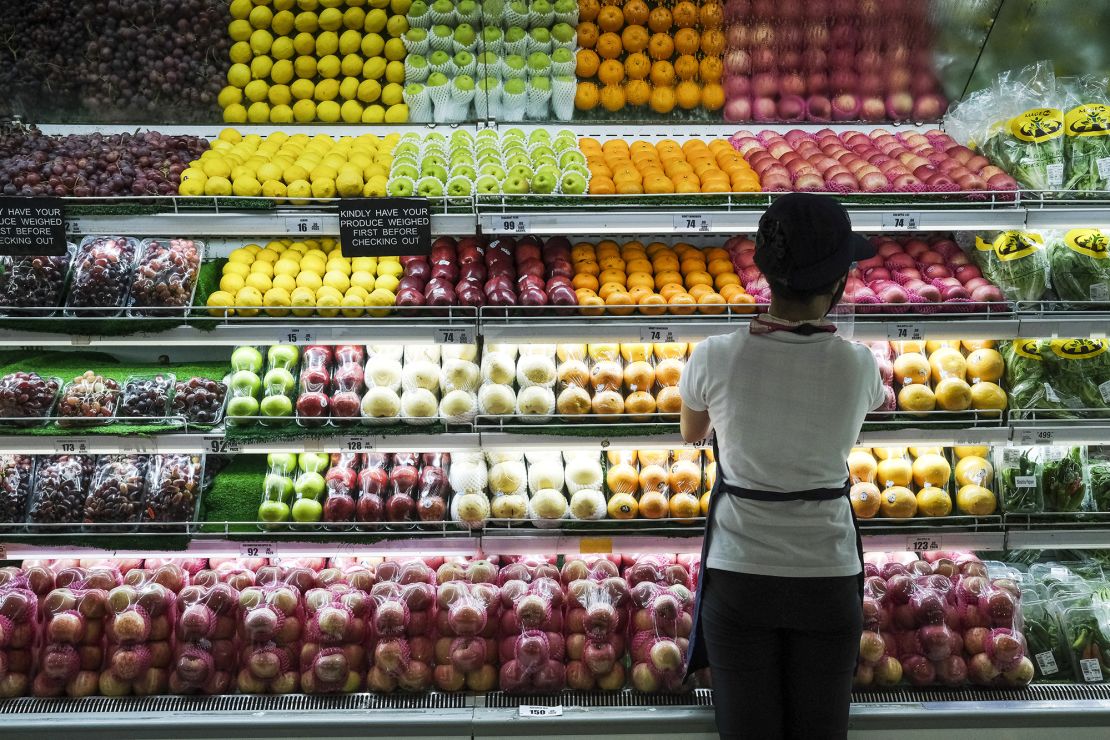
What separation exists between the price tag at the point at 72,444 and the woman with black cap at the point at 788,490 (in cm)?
187

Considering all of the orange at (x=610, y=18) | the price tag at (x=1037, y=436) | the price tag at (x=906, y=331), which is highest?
the orange at (x=610, y=18)

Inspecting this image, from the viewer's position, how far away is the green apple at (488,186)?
273 centimetres

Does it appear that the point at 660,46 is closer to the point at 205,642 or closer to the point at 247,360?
the point at 247,360

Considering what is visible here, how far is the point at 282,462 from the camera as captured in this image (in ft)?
9.89

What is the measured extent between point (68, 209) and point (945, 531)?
289 centimetres

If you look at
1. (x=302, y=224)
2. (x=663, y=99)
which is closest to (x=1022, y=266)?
(x=663, y=99)

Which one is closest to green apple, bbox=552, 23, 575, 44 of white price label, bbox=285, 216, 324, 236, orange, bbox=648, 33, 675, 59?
orange, bbox=648, 33, 675, 59

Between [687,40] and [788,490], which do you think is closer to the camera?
[788,490]

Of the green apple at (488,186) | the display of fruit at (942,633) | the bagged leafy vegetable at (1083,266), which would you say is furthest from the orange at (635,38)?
the display of fruit at (942,633)

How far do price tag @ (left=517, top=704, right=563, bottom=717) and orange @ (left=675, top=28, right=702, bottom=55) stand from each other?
7.72ft

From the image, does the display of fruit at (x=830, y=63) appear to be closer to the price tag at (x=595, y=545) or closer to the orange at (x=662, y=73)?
the orange at (x=662, y=73)

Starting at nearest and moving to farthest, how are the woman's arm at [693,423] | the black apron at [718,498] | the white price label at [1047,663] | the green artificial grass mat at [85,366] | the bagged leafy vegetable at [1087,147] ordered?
the black apron at [718,498], the woman's arm at [693,423], the white price label at [1047,663], the bagged leafy vegetable at [1087,147], the green artificial grass mat at [85,366]

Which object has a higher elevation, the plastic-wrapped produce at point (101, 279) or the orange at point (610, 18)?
the orange at point (610, 18)

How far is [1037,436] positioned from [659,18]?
196cm
